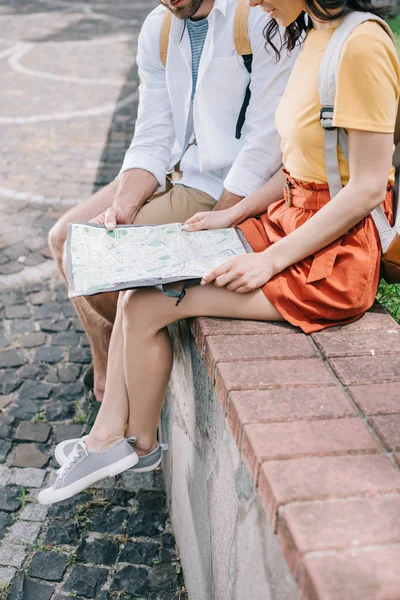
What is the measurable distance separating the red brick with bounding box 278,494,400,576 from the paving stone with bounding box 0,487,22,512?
68.8 inches

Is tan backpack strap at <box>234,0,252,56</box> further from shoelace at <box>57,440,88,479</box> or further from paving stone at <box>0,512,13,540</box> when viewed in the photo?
paving stone at <box>0,512,13,540</box>

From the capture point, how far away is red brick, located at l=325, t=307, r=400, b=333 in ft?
7.08

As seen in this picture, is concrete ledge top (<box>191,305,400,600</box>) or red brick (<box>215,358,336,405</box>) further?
red brick (<box>215,358,336,405</box>)

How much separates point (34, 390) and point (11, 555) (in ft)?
3.49

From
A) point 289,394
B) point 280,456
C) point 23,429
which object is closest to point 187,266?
point 289,394

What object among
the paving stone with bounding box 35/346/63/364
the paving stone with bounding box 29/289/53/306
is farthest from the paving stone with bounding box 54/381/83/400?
the paving stone with bounding box 29/289/53/306

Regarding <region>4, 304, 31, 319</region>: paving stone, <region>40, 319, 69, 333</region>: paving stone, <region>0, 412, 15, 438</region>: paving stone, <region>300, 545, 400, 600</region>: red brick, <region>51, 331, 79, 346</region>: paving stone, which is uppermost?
<region>300, 545, 400, 600</region>: red brick

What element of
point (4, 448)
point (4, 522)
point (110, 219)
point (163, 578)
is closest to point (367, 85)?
point (110, 219)

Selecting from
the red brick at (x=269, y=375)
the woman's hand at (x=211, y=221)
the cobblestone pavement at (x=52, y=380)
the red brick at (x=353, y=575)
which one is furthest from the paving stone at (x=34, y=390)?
the red brick at (x=353, y=575)

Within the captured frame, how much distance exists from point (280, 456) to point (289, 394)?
263 mm

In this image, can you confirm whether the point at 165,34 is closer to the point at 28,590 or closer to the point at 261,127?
the point at 261,127

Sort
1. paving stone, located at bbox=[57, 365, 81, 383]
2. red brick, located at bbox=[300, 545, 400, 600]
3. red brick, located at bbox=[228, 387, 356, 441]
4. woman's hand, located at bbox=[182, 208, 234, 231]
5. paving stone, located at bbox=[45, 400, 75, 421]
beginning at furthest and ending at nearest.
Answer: paving stone, located at bbox=[57, 365, 81, 383], paving stone, located at bbox=[45, 400, 75, 421], woman's hand, located at bbox=[182, 208, 234, 231], red brick, located at bbox=[228, 387, 356, 441], red brick, located at bbox=[300, 545, 400, 600]

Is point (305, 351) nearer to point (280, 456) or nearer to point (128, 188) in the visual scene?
point (280, 456)

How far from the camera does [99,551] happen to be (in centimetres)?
267
